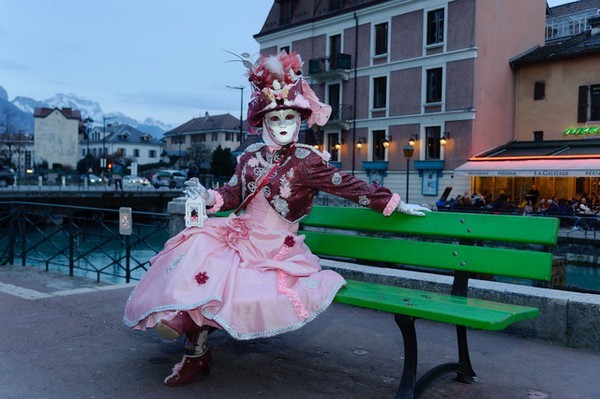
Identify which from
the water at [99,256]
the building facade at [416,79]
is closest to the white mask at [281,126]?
the water at [99,256]

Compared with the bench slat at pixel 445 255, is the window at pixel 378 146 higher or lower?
higher

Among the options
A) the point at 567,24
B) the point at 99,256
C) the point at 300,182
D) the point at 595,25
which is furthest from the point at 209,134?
the point at 300,182

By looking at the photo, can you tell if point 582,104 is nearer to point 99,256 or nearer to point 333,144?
point 333,144

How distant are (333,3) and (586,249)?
21976 mm

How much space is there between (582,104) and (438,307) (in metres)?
26.2

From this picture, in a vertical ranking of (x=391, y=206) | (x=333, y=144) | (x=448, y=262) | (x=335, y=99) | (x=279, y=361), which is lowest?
(x=279, y=361)

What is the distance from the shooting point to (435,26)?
95.3 ft

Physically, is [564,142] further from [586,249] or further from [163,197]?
[163,197]

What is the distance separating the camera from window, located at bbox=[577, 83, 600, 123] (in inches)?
1003

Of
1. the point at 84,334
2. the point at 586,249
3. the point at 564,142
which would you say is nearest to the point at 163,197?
the point at 564,142

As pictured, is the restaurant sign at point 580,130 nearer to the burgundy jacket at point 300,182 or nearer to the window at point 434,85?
the window at point 434,85

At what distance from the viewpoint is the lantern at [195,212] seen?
3.81m

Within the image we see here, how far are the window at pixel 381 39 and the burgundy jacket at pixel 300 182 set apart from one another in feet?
94.9

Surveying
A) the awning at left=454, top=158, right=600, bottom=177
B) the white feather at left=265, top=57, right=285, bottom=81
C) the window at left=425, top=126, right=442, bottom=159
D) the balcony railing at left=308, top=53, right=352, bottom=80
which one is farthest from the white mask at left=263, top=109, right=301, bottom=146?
the balcony railing at left=308, top=53, right=352, bottom=80
